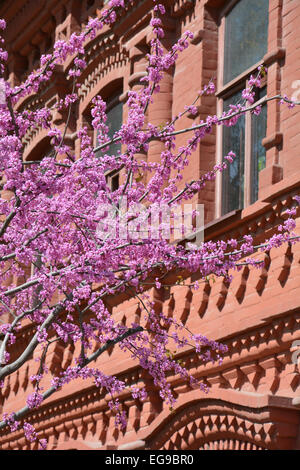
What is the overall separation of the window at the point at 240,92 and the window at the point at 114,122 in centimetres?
363

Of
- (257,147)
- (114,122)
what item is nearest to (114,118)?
(114,122)

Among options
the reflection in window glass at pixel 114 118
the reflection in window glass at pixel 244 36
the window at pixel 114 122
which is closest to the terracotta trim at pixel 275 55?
the reflection in window glass at pixel 244 36

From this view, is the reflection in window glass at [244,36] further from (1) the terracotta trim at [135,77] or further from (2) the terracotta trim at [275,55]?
(1) the terracotta trim at [135,77]

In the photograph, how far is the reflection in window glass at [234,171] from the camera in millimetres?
13891

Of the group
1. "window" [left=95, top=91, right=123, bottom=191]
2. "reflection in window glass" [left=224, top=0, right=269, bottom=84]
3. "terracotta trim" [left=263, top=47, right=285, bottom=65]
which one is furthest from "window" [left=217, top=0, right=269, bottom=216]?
"window" [left=95, top=91, right=123, bottom=191]

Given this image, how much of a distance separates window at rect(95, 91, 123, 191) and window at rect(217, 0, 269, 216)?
3.63 m

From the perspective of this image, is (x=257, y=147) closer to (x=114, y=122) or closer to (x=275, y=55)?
(x=275, y=55)

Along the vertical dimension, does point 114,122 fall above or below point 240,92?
above

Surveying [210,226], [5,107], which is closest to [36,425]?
[210,226]

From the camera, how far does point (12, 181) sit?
9516 mm

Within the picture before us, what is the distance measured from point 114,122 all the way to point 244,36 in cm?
461

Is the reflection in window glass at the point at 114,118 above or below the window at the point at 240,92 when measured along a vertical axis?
above

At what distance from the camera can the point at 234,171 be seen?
1407 cm

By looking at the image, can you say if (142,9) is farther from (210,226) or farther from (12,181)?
(12,181)
